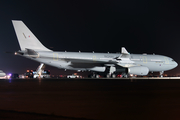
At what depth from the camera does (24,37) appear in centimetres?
3856

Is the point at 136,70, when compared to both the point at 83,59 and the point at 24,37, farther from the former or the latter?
the point at 24,37

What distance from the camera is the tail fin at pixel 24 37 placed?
38125 millimetres

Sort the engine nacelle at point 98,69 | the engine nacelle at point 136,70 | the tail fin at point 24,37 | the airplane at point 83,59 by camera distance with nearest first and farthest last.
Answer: the tail fin at point 24,37
the airplane at point 83,59
the engine nacelle at point 136,70
the engine nacelle at point 98,69

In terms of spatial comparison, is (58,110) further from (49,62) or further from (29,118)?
(49,62)

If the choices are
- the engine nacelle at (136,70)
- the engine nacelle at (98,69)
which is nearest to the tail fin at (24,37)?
the engine nacelle at (98,69)

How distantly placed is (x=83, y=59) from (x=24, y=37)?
1084cm

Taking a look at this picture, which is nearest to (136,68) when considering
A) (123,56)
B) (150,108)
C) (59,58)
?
(123,56)

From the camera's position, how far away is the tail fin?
38.1 m

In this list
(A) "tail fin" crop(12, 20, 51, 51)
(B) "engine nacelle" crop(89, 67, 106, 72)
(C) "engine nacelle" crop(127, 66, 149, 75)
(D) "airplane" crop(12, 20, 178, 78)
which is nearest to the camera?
(A) "tail fin" crop(12, 20, 51, 51)

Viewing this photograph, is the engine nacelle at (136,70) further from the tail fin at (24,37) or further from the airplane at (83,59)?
the tail fin at (24,37)

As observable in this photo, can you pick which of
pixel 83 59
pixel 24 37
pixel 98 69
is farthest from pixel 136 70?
pixel 24 37

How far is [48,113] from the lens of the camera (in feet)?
25.9

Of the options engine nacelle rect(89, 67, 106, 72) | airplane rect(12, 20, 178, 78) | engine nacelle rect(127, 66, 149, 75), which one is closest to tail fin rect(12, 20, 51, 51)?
airplane rect(12, 20, 178, 78)

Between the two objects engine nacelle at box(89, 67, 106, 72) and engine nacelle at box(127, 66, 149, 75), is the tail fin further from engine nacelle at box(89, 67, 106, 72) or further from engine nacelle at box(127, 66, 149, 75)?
engine nacelle at box(127, 66, 149, 75)
